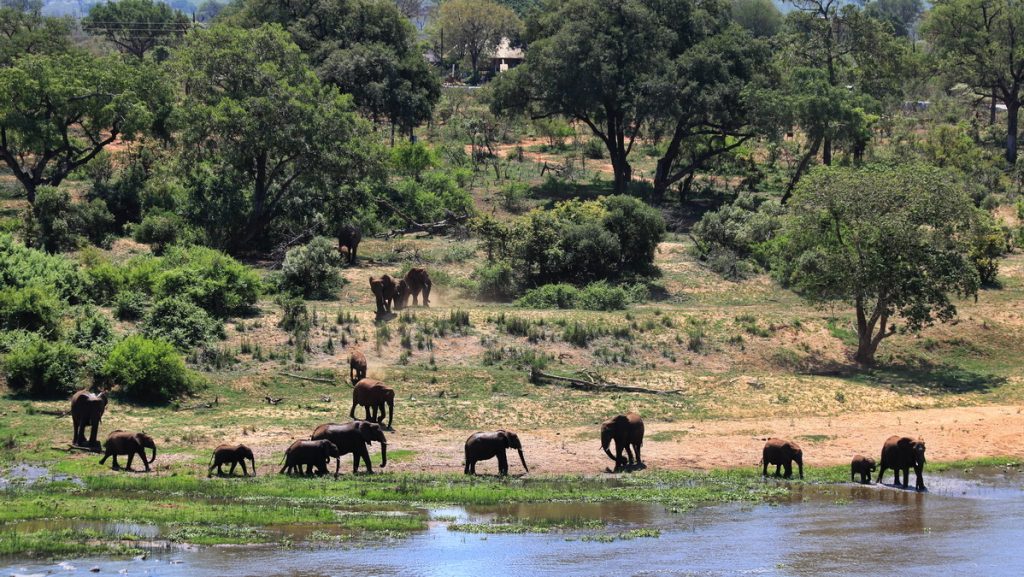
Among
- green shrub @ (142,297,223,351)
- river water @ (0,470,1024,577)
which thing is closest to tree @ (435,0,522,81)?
green shrub @ (142,297,223,351)

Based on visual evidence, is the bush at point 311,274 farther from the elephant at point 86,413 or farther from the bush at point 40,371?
the elephant at point 86,413

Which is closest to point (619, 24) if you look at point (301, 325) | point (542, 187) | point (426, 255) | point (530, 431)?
point (542, 187)

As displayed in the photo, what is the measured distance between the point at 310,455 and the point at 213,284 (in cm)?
1290

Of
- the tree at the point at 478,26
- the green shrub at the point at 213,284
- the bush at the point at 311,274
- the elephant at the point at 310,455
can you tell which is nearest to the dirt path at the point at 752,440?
the elephant at the point at 310,455

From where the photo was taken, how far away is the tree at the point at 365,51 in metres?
64.9

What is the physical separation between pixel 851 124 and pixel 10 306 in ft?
123

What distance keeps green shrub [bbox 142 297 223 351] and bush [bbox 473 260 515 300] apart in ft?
33.9

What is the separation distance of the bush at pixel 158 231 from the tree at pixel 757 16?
338 feet

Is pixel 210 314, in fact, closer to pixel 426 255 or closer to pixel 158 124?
pixel 426 255

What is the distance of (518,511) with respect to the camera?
72.9ft

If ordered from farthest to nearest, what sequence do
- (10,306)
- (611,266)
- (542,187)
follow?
1. (542,187)
2. (611,266)
3. (10,306)

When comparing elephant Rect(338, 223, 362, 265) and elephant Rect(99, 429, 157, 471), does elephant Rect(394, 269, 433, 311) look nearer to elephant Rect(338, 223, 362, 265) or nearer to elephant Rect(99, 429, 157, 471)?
elephant Rect(338, 223, 362, 265)

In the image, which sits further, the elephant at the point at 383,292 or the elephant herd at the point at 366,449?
the elephant at the point at 383,292

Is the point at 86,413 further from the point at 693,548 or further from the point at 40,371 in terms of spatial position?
the point at 693,548
